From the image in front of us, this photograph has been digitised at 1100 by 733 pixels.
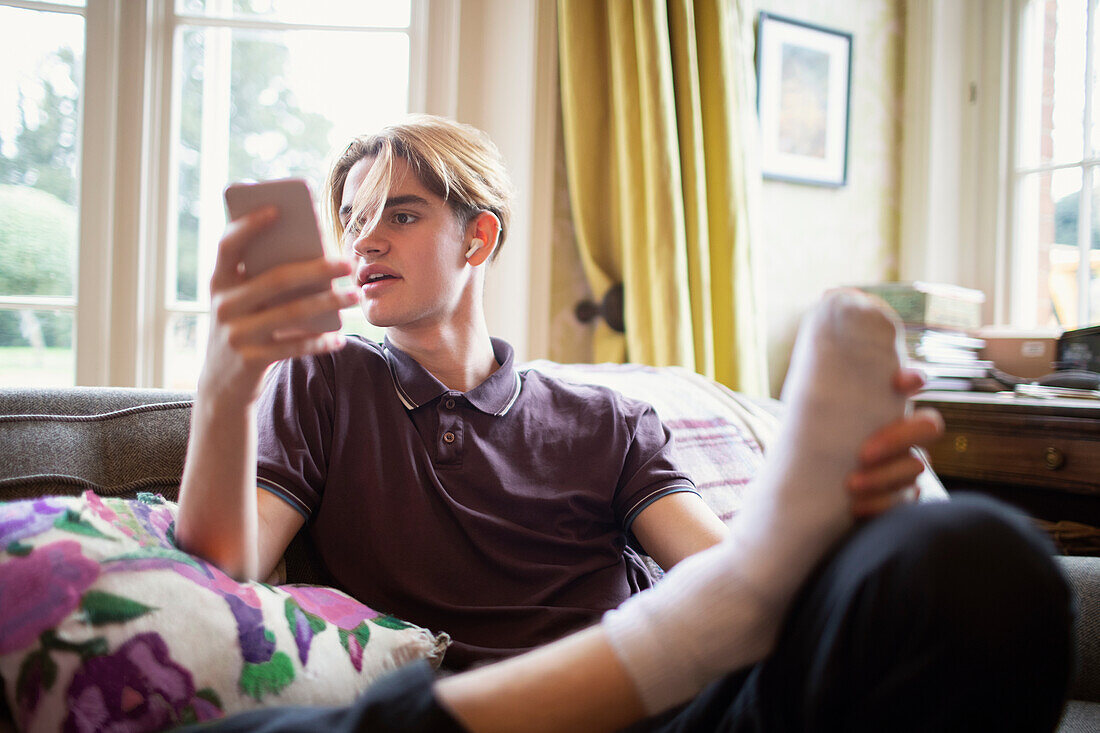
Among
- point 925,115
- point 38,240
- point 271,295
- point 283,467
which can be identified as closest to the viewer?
point 271,295

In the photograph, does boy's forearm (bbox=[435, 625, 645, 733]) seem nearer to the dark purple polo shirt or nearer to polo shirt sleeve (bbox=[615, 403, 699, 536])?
the dark purple polo shirt

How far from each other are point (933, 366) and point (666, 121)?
0.89 metres

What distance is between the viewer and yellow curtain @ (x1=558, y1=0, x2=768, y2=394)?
182cm

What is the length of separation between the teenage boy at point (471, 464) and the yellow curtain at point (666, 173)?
0.67 m

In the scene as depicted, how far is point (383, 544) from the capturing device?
92 cm

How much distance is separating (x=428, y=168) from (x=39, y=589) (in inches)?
27.2

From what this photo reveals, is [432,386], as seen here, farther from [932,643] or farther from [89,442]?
[932,643]

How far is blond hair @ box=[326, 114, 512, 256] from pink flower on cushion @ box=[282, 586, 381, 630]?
0.47 meters

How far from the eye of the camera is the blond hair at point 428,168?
1.06m

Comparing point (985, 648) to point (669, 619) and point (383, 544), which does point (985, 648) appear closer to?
point (669, 619)

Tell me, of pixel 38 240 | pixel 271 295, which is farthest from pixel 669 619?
pixel 38 240

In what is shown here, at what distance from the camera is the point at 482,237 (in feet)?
3.83

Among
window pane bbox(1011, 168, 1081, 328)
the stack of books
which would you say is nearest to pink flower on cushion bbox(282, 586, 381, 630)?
the stack of books

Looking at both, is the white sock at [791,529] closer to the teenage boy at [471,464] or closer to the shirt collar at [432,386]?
the teenage boy at [471,464]
